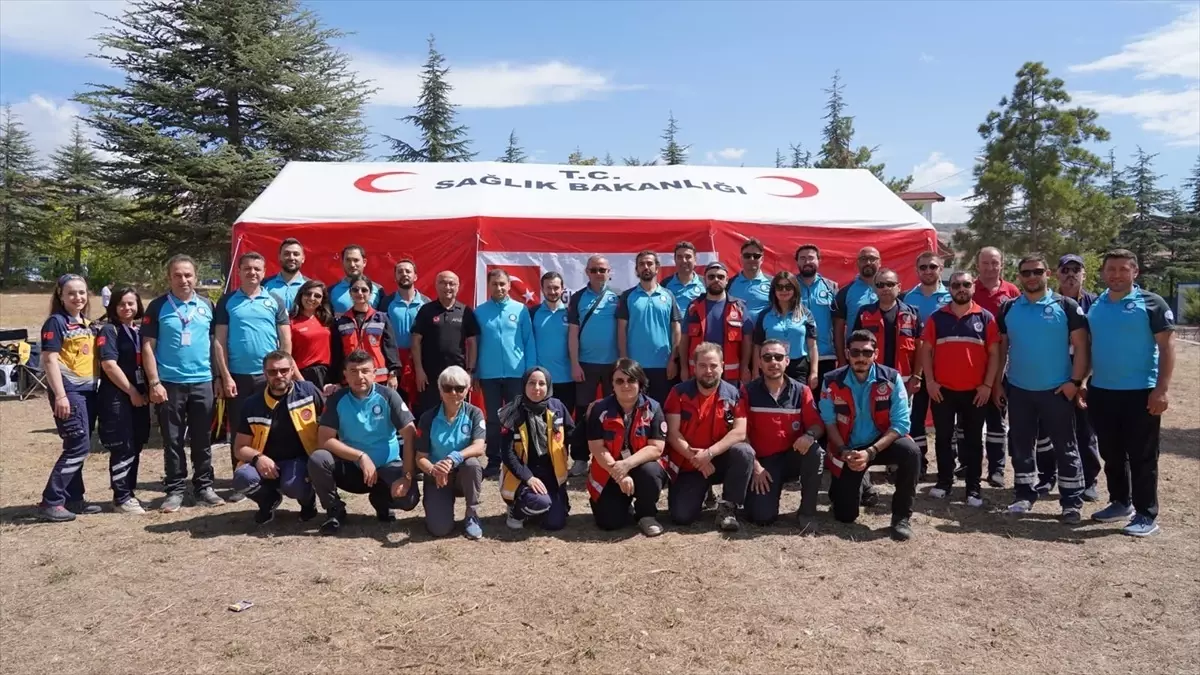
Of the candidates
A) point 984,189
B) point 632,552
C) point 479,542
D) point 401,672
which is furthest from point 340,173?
point 984,189

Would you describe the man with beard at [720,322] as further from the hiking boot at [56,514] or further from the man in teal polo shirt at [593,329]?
the hiking boot at [56,514]

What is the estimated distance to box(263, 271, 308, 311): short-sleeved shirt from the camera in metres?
5.53

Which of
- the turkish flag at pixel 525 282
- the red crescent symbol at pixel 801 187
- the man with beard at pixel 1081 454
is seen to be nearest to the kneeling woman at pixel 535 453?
the turkish flag at pixel 525 282

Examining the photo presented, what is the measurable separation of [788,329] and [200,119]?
12.7 meters

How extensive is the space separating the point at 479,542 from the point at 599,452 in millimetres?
832

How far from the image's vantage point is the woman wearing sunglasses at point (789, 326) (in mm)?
5082

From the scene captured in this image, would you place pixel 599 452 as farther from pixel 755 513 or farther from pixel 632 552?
pixel 755 513

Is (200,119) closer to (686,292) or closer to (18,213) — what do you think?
(686,292)

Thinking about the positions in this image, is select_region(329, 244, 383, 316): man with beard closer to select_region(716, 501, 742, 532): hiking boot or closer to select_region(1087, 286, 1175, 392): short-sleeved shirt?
select_region(716, 501, 742, 532): hiking boot

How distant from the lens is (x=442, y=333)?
5.50m

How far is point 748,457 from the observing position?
443cm

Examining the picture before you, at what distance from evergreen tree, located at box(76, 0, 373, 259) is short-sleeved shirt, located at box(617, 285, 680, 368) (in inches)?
401

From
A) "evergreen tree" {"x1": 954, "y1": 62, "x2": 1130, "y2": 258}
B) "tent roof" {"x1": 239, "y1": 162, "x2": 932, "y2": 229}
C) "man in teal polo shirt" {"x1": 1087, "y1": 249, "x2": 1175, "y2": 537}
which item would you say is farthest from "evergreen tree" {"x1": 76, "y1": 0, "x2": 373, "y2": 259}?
"evergreen tree" {"x1": 954, "y1": 62, "x2": 1130, "y2": 258}

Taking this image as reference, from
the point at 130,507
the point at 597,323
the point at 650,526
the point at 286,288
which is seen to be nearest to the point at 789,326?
the point at 597,323
